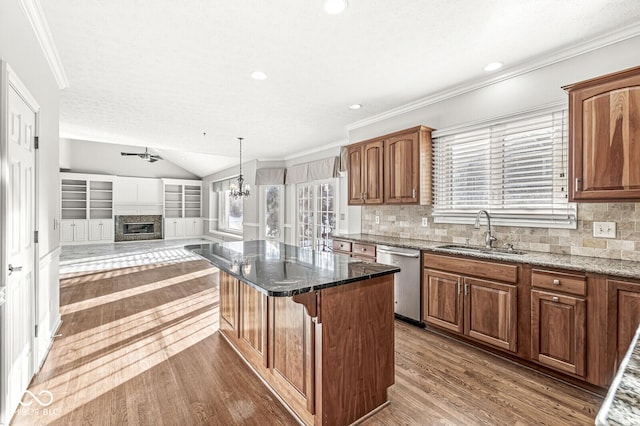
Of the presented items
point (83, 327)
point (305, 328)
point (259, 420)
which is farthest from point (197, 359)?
point (83, 327)

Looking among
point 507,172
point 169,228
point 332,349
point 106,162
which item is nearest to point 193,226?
point 169,228

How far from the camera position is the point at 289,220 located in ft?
24.3

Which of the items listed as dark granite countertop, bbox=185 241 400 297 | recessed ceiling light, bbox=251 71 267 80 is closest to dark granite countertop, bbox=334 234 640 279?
dark granite countertop, bbox=185 241 400 297

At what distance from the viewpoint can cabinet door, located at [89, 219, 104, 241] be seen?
1005 centimetres

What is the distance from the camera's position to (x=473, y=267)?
8.89ft

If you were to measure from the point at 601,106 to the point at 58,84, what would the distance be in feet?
15.9

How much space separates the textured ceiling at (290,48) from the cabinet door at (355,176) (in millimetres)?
551

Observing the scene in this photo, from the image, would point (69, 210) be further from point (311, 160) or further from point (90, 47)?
point (90, 47)

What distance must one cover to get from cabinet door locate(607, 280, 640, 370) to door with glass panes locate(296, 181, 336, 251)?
4.18 metres

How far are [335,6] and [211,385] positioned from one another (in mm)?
2814

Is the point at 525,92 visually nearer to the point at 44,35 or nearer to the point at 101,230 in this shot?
the point at 44,35

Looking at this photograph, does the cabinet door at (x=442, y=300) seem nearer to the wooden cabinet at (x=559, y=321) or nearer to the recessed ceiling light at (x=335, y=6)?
the wooden cabinet at (x=559, y=321)

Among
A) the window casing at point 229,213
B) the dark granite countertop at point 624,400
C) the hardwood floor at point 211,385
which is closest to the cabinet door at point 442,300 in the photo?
the hardwood floor at point 211,385

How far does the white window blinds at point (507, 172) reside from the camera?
2.66 meters
